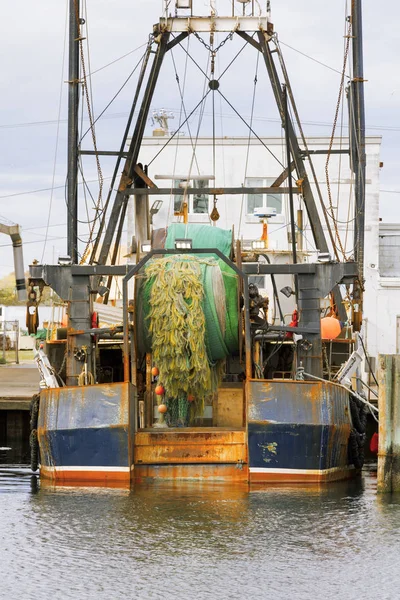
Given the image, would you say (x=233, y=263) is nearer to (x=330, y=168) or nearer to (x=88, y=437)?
(x=88, y=437)

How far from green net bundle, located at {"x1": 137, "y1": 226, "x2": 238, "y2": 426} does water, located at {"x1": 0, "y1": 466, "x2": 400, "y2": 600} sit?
1564 millimetres

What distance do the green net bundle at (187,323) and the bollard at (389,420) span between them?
2.49m

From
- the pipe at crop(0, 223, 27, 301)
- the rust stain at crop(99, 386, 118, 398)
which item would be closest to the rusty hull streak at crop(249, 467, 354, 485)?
the rust stain at crop(99, 386, 118, 398)

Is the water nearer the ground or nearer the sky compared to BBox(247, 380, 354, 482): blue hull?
nearer the ground

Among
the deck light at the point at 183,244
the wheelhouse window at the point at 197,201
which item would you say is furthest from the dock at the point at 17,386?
the deck light at the point at 183,244

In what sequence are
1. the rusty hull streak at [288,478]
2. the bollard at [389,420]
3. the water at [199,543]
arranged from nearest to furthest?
the water at [199,543] → the bollard at [389,420] → the rusty hull streak at [288,478]

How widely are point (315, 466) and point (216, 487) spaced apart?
156cm

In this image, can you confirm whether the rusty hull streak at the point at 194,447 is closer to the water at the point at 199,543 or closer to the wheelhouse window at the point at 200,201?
the water at the point at 199,543

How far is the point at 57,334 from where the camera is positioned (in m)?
22.8

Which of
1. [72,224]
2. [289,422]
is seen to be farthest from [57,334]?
[289,422]

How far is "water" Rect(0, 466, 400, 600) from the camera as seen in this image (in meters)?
13.1

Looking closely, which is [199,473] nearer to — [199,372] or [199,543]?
[199,372]

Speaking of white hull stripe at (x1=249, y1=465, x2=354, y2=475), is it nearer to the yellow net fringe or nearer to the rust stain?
the yellow net fringe

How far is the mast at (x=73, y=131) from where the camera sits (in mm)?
22281
